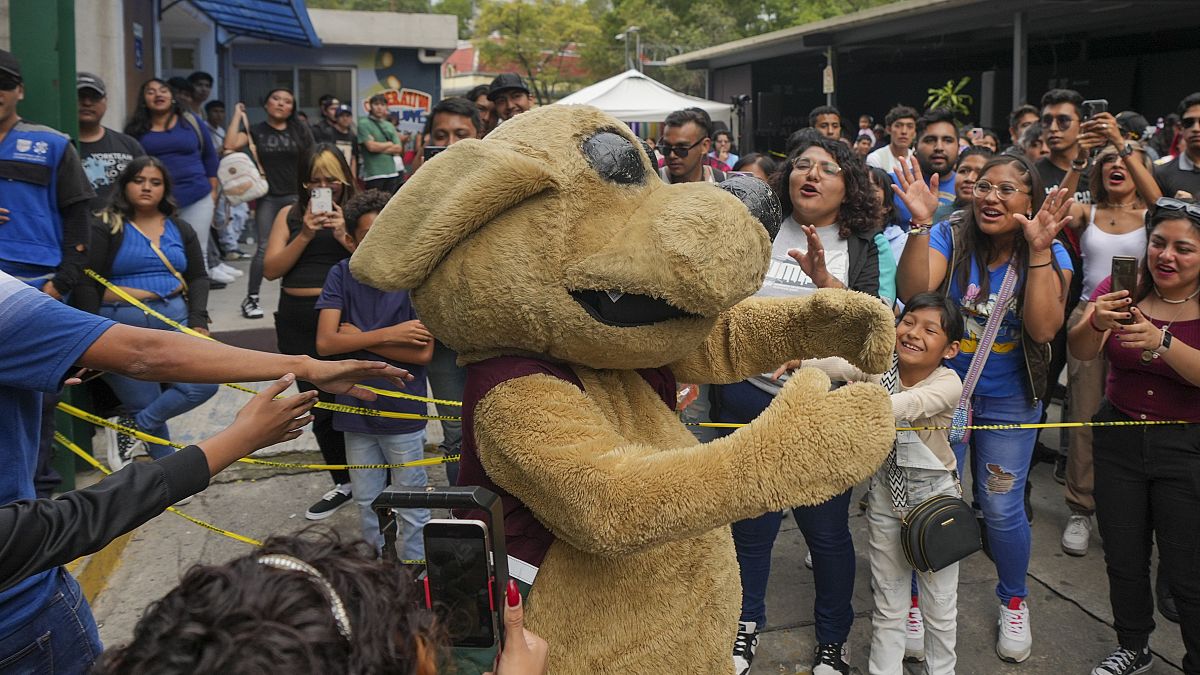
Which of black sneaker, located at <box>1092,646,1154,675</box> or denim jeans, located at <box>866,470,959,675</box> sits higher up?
denim jeans, located at <box>866,470,959,675</box>

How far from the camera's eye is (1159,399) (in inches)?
138

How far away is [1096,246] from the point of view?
4930mm

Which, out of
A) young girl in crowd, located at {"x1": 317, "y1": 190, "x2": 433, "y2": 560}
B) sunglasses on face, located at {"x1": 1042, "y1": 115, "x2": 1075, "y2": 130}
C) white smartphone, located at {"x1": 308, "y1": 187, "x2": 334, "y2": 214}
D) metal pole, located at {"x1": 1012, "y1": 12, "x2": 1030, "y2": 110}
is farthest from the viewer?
metal pole, located at {"x1": 1012, "y1": 12, "x2": 1030, "y2": 110}

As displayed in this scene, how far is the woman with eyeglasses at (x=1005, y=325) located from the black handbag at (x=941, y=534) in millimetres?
541

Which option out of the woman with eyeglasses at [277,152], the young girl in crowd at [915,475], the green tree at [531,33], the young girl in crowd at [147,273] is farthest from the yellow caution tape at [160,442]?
the green tree at [531,33]

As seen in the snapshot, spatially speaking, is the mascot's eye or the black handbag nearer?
the mascot's eye

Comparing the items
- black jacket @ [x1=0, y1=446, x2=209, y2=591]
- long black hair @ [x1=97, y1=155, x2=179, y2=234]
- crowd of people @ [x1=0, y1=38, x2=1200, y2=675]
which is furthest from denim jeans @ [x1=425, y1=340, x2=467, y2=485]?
black jacket @ [x1=0, y1=446, x2=209, y2=591]

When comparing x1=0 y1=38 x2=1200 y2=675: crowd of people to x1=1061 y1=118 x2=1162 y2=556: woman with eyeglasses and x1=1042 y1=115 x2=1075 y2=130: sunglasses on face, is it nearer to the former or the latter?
x1=1061 y1=118 x2=1162 y2=556: woman with eyeglasses

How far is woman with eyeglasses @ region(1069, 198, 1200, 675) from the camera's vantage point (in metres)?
3.39

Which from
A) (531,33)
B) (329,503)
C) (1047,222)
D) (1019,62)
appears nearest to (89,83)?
(329,503)

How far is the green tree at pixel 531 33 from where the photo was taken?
41406 millimetres

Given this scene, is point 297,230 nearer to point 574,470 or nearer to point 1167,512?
point 574,470

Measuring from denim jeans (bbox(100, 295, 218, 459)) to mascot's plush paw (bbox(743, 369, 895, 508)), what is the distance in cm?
380

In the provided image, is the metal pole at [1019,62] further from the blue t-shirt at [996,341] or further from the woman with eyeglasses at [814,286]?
the woman with eyeglasses at [814,286]
